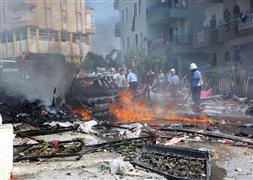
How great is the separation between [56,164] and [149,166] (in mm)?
1554

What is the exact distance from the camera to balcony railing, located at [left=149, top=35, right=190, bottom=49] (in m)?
33.9

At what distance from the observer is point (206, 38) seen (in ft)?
95.5

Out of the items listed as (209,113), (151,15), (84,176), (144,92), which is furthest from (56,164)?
(151,15)

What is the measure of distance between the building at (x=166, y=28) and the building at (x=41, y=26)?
10927mm

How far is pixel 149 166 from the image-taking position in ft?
19.4

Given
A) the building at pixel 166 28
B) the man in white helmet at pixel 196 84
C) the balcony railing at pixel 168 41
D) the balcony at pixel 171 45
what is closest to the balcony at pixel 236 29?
the building at pixel 166 28

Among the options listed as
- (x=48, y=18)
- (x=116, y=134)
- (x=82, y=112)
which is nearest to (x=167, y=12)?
(x=48, y=18)

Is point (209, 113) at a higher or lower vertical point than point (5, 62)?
lower

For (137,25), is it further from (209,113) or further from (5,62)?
(209,113)

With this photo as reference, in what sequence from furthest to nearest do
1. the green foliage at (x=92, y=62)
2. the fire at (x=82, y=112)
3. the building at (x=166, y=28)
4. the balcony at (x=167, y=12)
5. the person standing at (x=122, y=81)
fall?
the balcony at (x=167, y=12)
the building at (x=166, y=28)
the green foliage at (x=92, y=62)
the person standing at (x=122, y=81)
the fire at (x=82, y=112)

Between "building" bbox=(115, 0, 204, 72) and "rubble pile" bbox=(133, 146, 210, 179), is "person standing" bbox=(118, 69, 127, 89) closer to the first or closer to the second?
"building" bbox=(115, 0, 204, 72)

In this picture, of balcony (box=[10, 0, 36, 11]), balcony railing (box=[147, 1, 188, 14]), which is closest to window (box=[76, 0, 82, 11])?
balcony (box=[10, 0, 36, 11])

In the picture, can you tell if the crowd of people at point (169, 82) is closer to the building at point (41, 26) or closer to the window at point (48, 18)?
the building at point (41, 26)

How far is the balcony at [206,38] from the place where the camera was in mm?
28362
